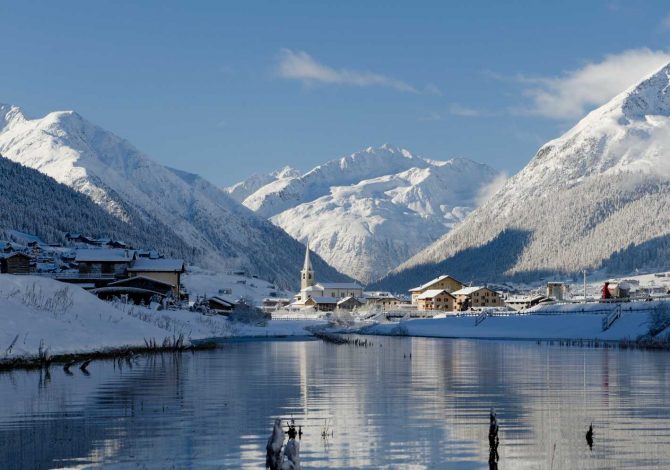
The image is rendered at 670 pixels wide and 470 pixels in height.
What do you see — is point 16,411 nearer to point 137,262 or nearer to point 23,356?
point 23,356

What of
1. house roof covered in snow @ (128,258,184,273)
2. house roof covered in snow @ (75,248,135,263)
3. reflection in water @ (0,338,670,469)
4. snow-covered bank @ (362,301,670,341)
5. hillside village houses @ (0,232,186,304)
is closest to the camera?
reflection in water @ (0,338,670,469)

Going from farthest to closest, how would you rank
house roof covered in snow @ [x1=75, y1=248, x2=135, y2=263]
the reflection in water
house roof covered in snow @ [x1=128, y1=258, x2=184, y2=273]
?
1. house roof covered in snow @ [x1=128, y1=258, x2=184, y2=273]
2. house roof covered in snow @ [x1=75, y1=248, x2=135, y2=263]
3. the reflection in water

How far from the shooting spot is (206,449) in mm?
34719

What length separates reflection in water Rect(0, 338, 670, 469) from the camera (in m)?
33.8

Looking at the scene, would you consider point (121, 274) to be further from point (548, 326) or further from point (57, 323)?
point (57, 323)

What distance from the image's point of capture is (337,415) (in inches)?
1757

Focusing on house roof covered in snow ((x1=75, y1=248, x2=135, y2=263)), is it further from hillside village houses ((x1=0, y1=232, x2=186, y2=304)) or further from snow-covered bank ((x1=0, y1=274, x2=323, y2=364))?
snow-covered bank ((x1=0, y1=274, x2=323, y2=364))

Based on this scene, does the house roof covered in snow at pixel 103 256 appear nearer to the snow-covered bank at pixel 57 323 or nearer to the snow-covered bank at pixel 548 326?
the snow-covered bank at pixel 548 326

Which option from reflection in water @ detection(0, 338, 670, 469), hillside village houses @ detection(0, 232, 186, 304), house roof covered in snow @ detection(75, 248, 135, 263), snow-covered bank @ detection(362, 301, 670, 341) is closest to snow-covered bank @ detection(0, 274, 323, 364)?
reflection in water @ detection(0, 338, 670, 469)

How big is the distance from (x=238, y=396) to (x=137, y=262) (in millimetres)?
121791

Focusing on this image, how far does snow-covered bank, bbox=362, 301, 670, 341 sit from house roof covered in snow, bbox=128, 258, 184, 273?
1515 inches

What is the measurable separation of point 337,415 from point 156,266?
12902 cm

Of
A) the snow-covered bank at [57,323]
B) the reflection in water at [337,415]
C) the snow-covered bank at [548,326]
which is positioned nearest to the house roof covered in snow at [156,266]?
the snow-covered bank at [548,326]

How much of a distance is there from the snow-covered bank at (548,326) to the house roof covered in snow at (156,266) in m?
38.5
